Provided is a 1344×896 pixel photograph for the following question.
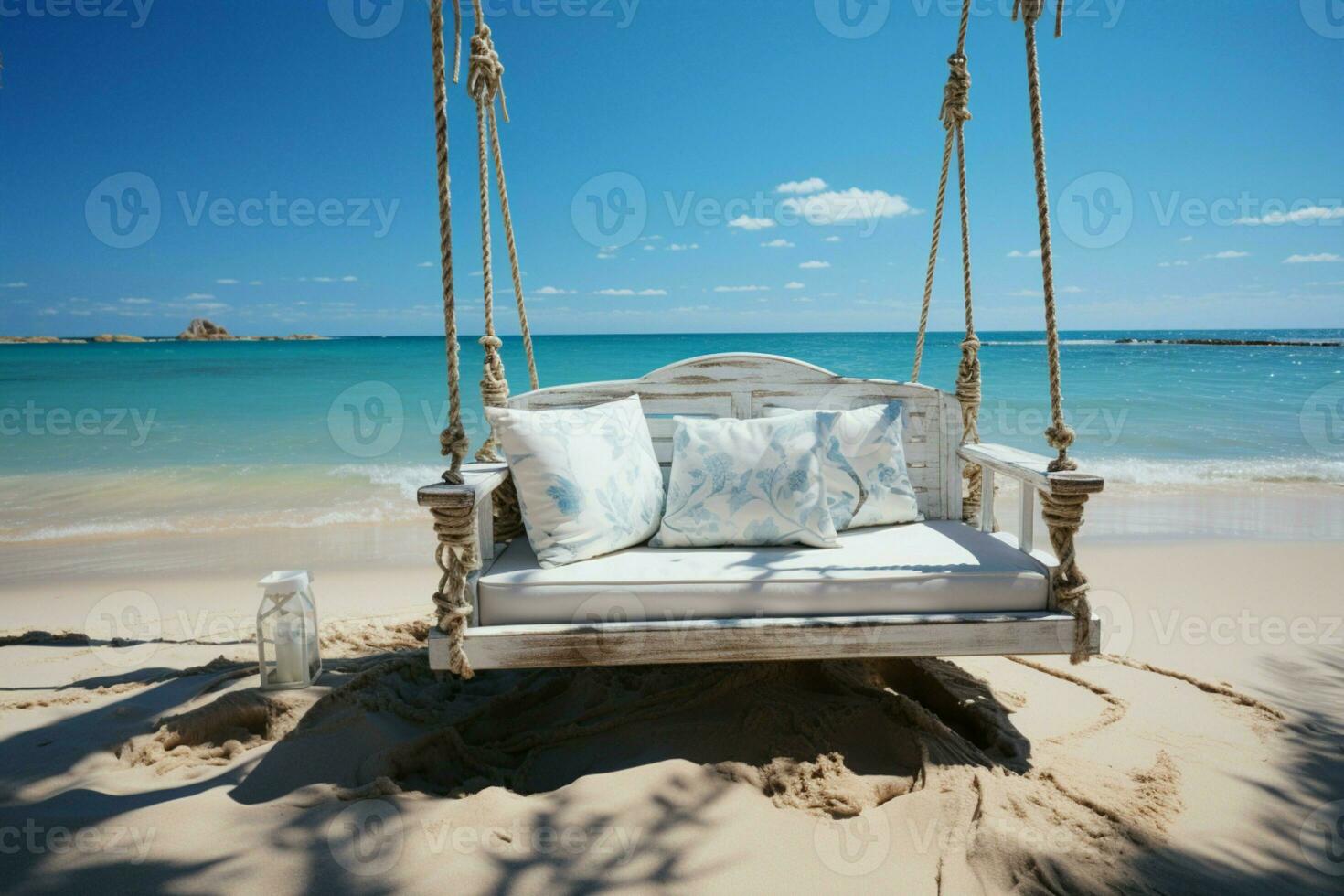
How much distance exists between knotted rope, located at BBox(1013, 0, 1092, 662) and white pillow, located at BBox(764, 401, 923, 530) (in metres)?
0.63

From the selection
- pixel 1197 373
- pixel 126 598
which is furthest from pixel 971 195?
pixel 1197 373

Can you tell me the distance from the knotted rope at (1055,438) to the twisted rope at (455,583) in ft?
4.77

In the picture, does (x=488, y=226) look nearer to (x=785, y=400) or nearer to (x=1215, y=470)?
(x=785, y=400)

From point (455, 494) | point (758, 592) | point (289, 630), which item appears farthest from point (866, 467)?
point (289, 630)

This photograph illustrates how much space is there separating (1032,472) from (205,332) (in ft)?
161

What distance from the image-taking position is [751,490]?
2248 mm

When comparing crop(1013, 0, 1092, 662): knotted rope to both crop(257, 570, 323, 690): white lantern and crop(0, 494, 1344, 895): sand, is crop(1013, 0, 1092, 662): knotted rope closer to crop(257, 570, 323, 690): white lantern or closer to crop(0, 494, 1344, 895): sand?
crop(0, 494, 1344, 895): sand

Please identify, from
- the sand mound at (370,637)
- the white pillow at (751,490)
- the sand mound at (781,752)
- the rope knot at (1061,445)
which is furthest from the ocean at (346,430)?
the rope knot at (1061,445)

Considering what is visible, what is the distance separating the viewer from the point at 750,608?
73.1 inches

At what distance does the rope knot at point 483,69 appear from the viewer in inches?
101

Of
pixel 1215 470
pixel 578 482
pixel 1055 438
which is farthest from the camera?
pixel 1215 470

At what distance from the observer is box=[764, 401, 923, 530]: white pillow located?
245 centimetres

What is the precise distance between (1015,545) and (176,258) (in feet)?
88.8

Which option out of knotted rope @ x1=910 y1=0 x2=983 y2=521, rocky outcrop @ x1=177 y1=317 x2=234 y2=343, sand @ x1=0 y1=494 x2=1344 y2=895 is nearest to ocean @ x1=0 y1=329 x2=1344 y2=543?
sand @ x1=0 y1=494 x2=1344 y2=895
